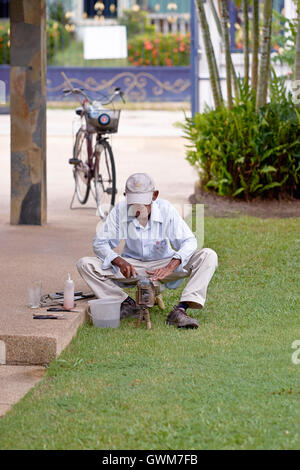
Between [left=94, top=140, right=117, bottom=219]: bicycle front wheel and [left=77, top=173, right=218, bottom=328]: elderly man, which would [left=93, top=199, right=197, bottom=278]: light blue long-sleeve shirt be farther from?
[left=94, top=140, right=117, bottom=219]: bicycle front wheel

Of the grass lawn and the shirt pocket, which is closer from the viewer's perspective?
the grass lawn

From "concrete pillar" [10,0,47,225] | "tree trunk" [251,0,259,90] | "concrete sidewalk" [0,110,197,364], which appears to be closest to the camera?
"concrete sidewalk" [0,110,197,364]

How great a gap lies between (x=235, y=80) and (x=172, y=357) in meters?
6.33

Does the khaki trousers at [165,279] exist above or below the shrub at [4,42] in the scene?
below

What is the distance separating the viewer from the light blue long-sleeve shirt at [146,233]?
5.55 m

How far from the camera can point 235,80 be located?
417 inches

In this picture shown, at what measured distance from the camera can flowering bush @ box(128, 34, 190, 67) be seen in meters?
22.5

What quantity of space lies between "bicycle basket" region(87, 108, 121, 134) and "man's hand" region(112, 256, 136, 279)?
343cm

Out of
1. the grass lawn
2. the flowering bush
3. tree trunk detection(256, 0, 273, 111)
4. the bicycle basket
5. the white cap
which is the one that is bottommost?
the grass lawn

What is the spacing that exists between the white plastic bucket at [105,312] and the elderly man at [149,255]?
A: 0.14 metres

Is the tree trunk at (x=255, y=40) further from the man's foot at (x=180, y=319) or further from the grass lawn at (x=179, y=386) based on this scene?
the man's foot at (x=180, y=319)

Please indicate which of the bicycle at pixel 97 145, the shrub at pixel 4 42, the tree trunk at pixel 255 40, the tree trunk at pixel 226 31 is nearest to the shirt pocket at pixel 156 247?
the bicycle at pixel 97 145

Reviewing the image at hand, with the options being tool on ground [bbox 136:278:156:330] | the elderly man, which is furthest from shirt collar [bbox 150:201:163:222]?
tool on ground [bbox 136:278:156:330]
